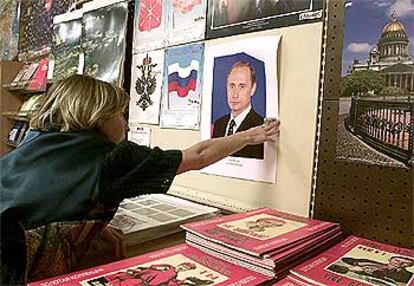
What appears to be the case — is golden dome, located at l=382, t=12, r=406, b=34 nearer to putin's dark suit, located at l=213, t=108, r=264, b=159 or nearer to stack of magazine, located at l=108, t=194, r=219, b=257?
putin's dark suit, located at l=213, t=108, r=264, b=159

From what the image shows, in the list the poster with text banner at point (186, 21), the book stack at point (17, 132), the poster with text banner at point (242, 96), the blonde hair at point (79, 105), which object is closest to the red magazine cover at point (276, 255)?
the poster with text banner at point (242, 96)

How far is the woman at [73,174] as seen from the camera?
0.73 meters

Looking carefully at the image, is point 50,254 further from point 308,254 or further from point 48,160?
point 308,254

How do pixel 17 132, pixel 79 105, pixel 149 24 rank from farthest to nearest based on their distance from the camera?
pixel 17 132, pixel 149 24, pixel 79 105

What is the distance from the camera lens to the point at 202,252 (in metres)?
0.67

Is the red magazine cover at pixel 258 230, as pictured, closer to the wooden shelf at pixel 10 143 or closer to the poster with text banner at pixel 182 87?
the poster with text banner at pixel 182 87

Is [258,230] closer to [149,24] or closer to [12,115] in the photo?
[149,24]

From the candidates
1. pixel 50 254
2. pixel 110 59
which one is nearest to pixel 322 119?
pixel 50 254

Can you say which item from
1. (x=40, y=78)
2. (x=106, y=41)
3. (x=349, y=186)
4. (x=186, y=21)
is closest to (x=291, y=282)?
(x=349, y=186)

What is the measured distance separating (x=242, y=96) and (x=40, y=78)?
1.60 meters

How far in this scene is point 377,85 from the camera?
30.1 inches

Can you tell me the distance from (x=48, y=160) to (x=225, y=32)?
619 millimetres

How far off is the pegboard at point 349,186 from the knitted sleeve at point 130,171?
1.23ft

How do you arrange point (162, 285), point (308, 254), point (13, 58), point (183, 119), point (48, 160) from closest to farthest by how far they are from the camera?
point (162, 285), point (308, 254), point (48, 160), point (183, 119), point (13, 58)
